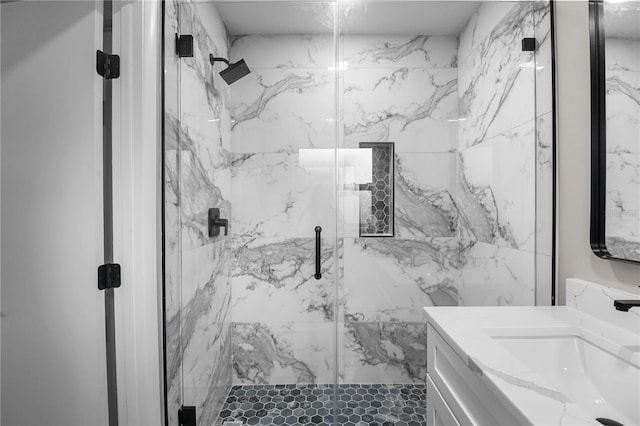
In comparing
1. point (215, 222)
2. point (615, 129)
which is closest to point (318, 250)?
point (215, 222)

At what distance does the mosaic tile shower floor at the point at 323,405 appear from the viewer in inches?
57.4

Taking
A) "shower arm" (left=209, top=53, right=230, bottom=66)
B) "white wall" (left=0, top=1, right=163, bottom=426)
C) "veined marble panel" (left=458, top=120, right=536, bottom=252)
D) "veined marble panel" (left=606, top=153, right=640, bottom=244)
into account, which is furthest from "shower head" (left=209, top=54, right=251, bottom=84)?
"veined marble panel" (left=606, top=153, right=640, bottom=244)

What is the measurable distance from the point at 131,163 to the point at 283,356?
1.15 metres

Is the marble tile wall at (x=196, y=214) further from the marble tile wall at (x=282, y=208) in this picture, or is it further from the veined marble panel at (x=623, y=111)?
the veined marble panel at (x=623, y=111)

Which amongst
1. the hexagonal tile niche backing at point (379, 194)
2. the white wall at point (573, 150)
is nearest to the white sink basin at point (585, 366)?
the white wall at point (573, 150)

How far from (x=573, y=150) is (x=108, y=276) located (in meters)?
1.74

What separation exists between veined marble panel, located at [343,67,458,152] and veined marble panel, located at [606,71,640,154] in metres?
0.53

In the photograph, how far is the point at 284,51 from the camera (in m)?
1.55

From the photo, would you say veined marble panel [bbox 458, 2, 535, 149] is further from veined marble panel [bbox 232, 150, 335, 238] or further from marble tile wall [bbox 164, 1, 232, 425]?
marble tile wall [bbox 164, 1, 232, 425]

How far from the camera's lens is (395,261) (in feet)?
Result: 4.76

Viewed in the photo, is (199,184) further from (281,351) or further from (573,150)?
(573,150)

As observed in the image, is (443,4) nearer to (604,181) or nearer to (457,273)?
(604,181)

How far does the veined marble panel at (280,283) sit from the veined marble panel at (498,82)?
2.97 ft

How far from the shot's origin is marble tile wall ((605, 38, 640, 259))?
0.88 metres
